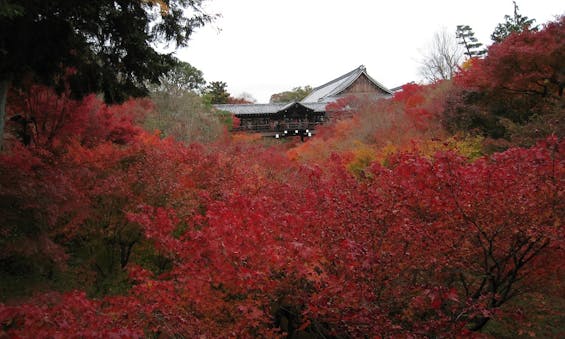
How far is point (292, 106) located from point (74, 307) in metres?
28.5

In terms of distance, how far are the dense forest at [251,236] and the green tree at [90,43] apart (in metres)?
0.06

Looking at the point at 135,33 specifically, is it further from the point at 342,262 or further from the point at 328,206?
the point at 342,262

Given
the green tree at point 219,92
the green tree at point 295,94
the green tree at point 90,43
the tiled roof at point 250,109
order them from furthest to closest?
the green tree at point 295,94, the green tree at point 219,92, the tiled roof at point 250,109, the green tree at point 90,43

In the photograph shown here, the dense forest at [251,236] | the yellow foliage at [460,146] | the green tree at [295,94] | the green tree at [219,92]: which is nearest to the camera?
the dense forest at [251,236]

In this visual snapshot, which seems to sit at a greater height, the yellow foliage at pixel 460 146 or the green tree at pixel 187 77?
the green tree at pixel 187 77

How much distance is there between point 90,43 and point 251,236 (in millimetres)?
4543

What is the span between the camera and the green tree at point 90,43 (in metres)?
6.57

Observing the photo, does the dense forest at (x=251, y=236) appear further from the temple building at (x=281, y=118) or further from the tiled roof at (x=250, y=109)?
the tiled roof at (x=250, y=109)

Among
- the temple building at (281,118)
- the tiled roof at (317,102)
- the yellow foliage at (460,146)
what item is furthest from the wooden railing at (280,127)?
the yellow foliage at (460,146)

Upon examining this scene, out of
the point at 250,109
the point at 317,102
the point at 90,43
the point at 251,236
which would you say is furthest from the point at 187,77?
the point at 251,236

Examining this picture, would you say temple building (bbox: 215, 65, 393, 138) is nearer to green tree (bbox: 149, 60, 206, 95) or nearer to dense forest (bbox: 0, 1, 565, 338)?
green tree (bbox: 149, 60, 206, 95)

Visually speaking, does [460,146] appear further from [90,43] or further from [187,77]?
[187,77]

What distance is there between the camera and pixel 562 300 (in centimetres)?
862

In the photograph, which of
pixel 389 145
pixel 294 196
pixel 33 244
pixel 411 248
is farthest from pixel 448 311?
pixel 389 145
